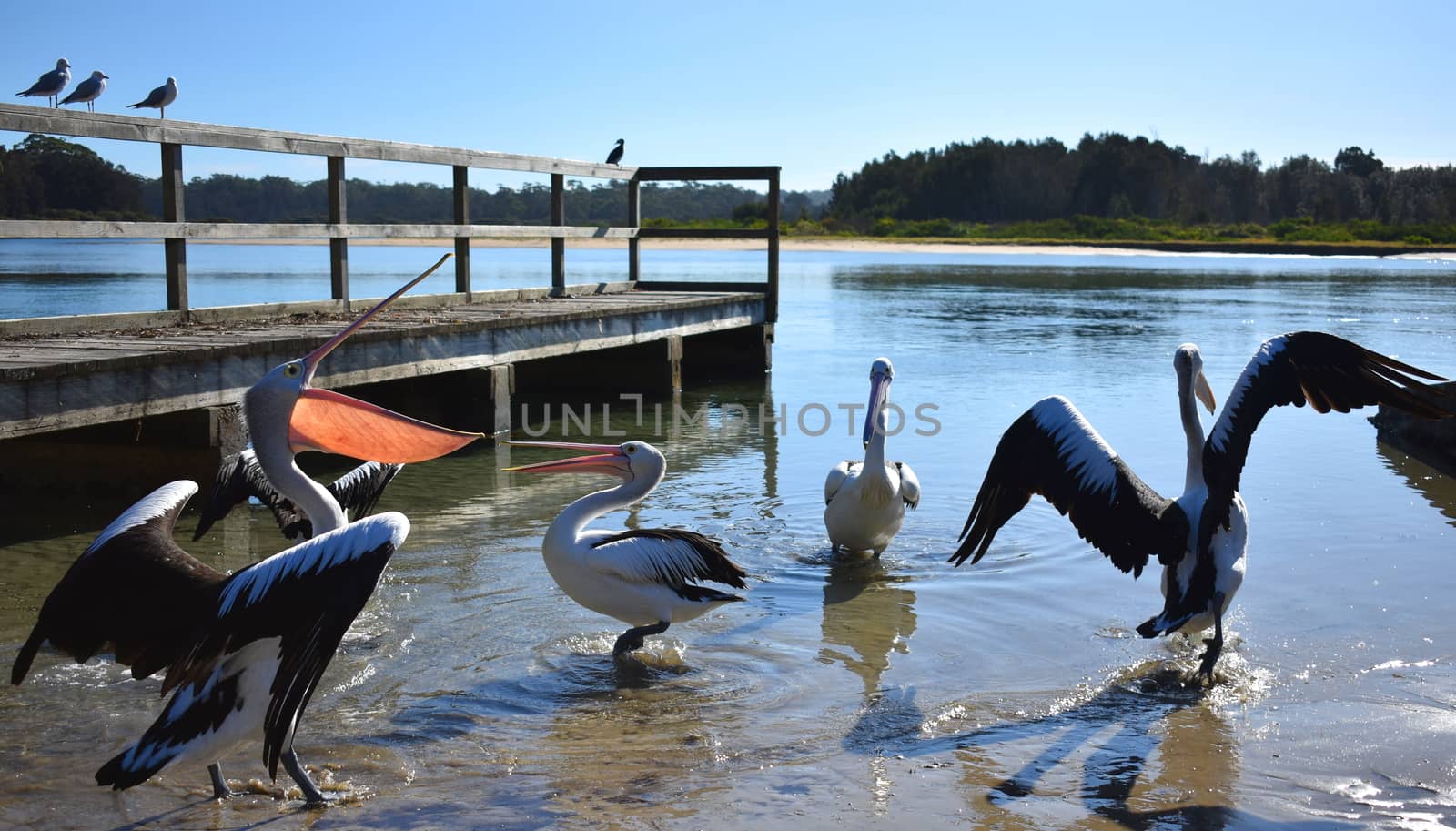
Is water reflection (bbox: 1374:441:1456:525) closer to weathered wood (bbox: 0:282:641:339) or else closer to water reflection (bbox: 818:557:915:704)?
water reflection (bbox: 818:557:915:704)

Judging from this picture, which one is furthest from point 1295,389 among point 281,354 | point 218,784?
point 281,354

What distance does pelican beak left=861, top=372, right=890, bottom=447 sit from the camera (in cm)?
599

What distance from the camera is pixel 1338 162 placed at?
68625mm

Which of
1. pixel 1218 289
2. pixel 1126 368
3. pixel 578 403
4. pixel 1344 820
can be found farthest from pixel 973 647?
pixel 1218 289

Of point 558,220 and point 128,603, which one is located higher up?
point 558,220

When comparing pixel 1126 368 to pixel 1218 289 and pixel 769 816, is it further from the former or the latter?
pixel 1218 289

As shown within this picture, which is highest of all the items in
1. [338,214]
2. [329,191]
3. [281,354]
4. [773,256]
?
[329,191]

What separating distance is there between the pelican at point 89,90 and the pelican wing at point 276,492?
3.53 meters

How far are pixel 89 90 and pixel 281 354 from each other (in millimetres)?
2354

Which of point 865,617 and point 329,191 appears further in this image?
point 329,191

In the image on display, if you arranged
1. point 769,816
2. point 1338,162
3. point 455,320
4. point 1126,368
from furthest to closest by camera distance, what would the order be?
point 1338,162 → point 1126,368 → point 455,320 → point 769,816

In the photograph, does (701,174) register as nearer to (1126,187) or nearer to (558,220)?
(558,220)

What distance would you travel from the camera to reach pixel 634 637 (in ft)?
15.2

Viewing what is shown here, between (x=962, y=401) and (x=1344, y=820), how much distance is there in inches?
319
